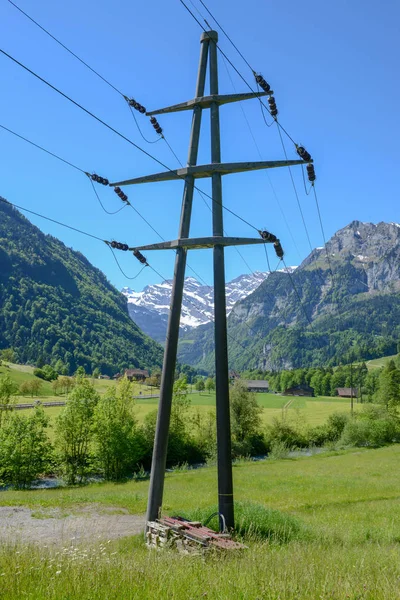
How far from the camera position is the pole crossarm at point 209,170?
15.9 meters

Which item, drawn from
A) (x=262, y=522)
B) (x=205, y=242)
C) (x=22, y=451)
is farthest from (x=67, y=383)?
(x=205, y=242)

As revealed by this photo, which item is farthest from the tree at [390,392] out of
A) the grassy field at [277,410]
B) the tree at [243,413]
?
the tree at [243,413]

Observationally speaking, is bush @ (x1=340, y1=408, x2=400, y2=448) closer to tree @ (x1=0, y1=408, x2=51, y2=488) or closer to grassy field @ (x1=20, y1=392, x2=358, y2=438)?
grassy field @ (x1=20, y1=392, x2=358, y2=438)

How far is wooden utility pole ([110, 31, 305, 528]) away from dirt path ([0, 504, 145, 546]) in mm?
5702

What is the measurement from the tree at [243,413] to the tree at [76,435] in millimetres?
23582

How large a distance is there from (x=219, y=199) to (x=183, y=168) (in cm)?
197

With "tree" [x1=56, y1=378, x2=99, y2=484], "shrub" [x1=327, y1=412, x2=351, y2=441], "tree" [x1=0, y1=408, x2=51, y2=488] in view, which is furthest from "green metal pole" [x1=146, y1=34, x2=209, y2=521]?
"shrub" [x1=327, y1=412, x2=351, y2=441]

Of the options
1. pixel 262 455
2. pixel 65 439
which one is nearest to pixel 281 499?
pixel 65 439

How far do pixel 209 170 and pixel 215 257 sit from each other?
3.01 meters

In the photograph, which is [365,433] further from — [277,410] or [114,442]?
[277,410]

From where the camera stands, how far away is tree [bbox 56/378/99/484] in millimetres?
58594

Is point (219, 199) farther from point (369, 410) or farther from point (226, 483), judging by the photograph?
point (369, 410)

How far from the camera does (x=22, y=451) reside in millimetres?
54062

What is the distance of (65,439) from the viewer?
60000 millimetres
